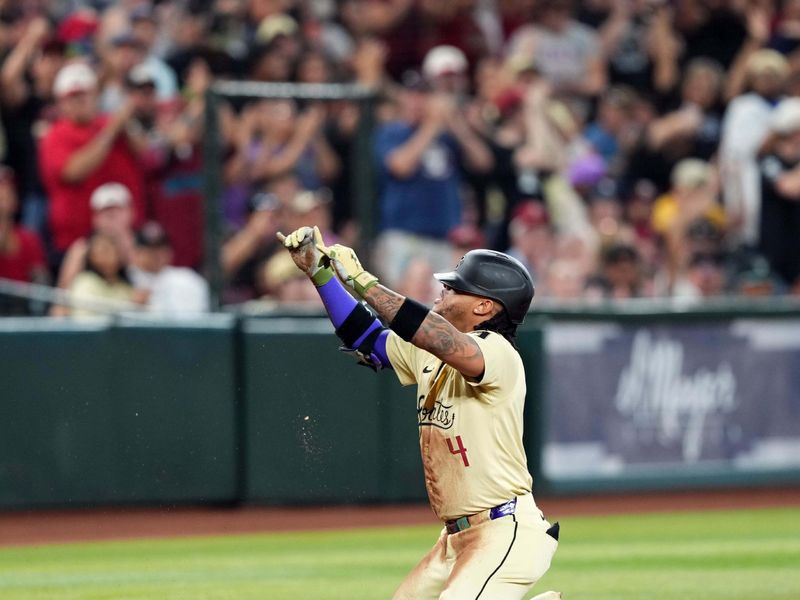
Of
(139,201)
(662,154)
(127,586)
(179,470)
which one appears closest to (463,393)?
(127,586)

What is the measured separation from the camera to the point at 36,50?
11305 millimetres

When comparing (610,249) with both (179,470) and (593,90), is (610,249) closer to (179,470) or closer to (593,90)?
(593,90)

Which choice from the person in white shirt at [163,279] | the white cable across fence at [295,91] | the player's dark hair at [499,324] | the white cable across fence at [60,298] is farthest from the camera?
the person in white shirt at [163,279]

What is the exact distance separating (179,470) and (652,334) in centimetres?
413

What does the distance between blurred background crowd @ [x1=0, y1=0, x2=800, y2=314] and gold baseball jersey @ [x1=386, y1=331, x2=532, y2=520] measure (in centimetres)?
576

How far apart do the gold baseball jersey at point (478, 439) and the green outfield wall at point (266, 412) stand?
183 inches

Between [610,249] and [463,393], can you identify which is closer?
[463,393]

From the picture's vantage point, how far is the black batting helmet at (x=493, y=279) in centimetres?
507

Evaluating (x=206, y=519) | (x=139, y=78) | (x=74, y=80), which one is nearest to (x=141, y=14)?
(x=139, y=78)

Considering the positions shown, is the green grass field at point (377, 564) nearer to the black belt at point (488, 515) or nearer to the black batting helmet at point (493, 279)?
the black belt at point (488, 515)

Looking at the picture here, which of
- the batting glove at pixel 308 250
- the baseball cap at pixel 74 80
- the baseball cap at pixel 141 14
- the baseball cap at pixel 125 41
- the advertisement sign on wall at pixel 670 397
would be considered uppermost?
the baseball cap at pixel 141 14

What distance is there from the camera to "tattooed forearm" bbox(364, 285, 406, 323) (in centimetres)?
482

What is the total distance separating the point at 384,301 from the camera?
485cm

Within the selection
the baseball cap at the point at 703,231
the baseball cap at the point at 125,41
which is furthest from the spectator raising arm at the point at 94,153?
the baseball cap at the point at 703,231
